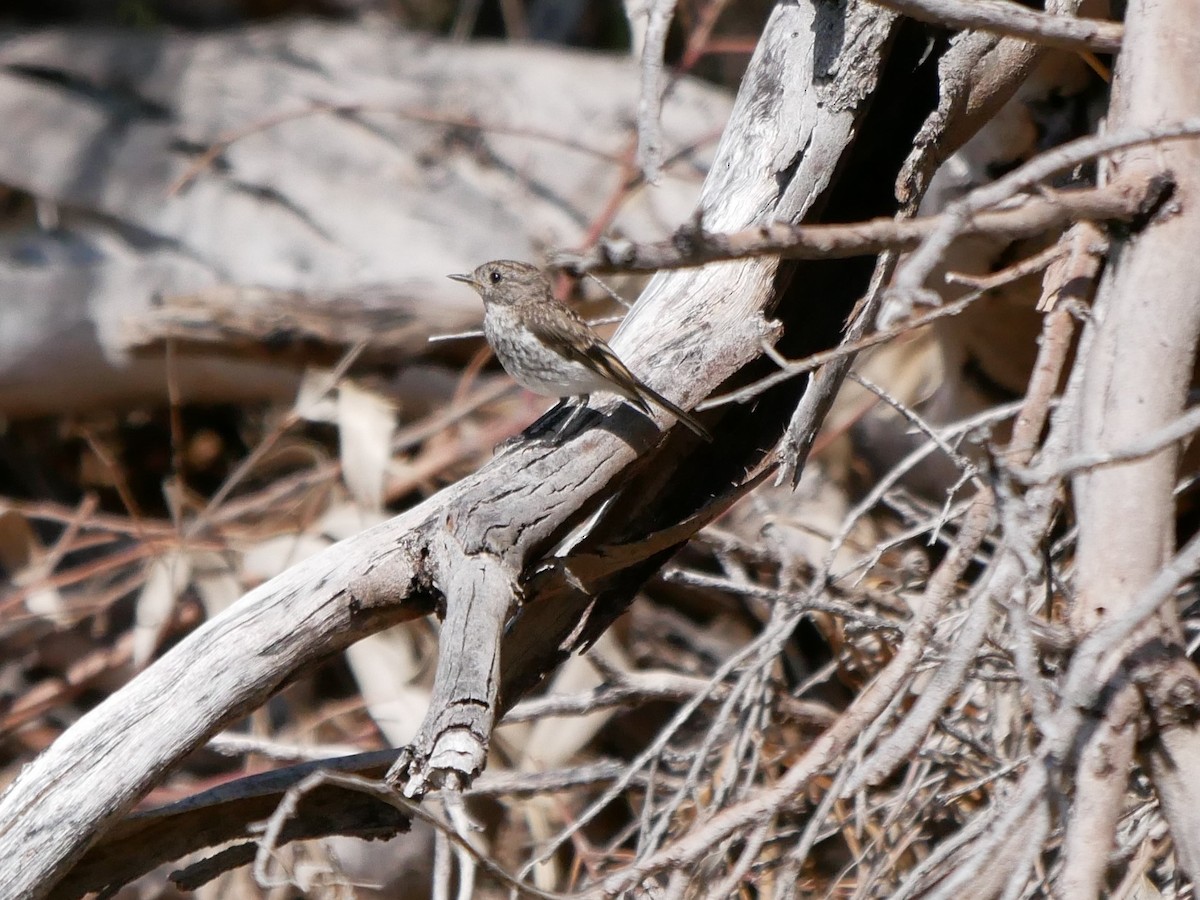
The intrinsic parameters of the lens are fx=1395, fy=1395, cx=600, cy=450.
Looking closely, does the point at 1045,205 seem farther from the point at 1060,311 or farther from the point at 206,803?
the point at 206,803

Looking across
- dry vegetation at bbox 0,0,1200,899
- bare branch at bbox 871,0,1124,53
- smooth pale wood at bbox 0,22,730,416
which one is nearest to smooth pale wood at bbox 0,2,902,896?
dry vegetation at bbox 0,0,1200,899

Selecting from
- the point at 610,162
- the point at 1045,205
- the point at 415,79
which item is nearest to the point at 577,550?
the point at 1045,205

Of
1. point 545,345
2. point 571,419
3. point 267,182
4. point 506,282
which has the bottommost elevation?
point 571,419

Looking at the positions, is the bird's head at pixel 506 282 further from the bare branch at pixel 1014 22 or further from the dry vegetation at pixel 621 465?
the bare branch at pixel 1014 22

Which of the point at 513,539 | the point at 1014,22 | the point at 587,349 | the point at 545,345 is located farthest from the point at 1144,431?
A: the point at 545,345

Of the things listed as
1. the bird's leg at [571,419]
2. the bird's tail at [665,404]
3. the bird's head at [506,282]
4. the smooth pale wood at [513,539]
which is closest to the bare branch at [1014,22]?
the smooth pale wood at [513,539]

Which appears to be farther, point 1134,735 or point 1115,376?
point 1115,376

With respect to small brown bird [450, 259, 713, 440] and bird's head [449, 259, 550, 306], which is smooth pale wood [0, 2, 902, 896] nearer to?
small brown bird [450, 259, 713, 440]

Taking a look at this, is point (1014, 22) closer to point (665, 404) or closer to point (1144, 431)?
point (1144, 431)
